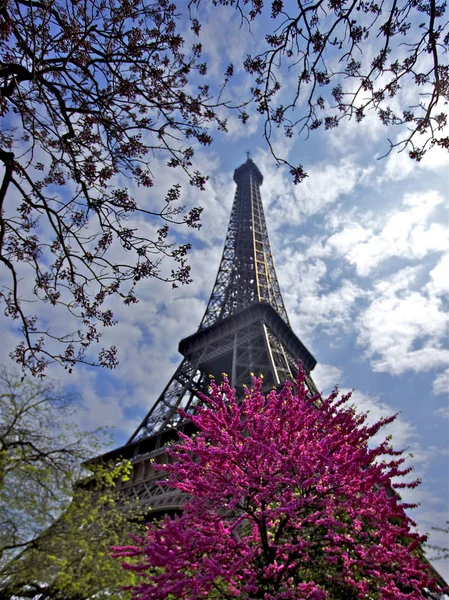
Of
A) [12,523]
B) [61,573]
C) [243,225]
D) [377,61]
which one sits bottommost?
[61,573]

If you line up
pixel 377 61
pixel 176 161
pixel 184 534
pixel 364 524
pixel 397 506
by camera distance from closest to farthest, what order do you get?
pixel 377 61 < pixel 176 161 < pixel 184 534 < pixel 397 506 < pixel 364 524

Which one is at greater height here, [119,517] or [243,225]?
[243,225]

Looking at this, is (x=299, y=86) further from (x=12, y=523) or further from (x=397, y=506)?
(x=12, y=523)

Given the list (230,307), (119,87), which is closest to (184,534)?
(119,87)

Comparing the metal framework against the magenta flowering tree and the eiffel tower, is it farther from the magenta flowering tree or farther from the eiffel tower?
the magenta flowering tree

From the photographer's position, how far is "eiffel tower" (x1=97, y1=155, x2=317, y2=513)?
2130 cm

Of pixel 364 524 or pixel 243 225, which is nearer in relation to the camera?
pixel 364 524

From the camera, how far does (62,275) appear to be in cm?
589

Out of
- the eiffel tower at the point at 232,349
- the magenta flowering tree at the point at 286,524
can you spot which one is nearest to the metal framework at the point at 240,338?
the eiffel tower at the point at 232,349

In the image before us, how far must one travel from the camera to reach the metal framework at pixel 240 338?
25922 millimetres

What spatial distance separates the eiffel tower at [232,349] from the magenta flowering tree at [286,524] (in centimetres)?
673

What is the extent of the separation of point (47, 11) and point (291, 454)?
284 inches

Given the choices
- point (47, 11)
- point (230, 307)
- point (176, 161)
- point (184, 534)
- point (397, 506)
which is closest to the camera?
point (47, 11)

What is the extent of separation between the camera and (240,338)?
3014 cm
